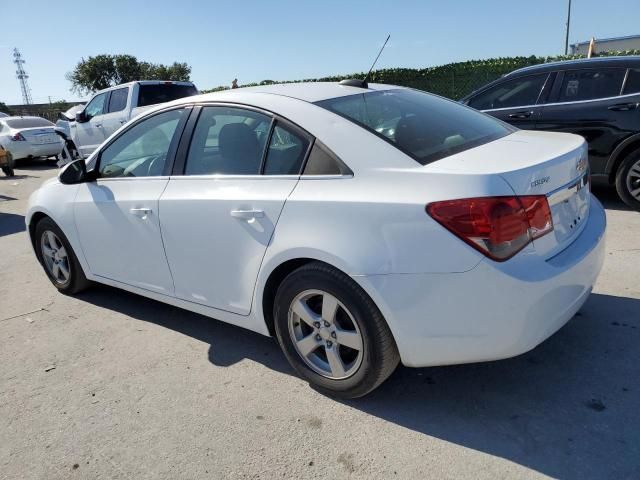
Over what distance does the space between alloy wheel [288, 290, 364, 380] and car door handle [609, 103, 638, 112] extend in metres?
4.70

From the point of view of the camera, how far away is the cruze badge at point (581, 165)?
107 inches

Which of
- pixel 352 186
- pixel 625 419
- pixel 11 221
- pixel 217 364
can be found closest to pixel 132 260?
pixel 217 364

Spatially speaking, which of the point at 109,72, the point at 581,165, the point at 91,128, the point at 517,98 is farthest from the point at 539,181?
the point at 109,72

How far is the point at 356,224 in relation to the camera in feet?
7.93

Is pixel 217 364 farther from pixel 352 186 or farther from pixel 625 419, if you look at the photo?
pixel 625 419

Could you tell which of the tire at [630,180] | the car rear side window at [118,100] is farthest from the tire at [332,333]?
the car rear side window at [118,100]

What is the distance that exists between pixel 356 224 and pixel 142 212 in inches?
65.4

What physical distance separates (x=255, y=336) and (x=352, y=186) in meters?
1.59

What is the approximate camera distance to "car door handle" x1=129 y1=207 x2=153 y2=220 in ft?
11.1

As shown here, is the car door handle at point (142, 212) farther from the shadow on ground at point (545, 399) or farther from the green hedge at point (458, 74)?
the green hedge at point (458, 74)

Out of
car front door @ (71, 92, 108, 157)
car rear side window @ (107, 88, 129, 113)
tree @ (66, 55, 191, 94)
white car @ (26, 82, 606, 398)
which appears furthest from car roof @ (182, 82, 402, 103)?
tree @ (66, 55, 191, 94)

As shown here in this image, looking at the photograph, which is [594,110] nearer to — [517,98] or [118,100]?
[517,98]

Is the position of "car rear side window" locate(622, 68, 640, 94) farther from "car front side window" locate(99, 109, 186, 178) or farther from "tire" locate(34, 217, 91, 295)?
"tire" locate(34, 217, 91, 295)

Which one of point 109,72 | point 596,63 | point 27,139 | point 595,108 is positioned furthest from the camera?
point 109,72
